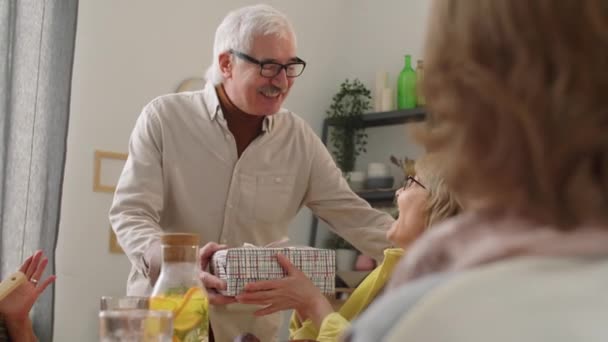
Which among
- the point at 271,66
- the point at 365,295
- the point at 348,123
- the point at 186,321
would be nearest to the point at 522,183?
the point at 186,321

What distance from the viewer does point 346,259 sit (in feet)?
14.5

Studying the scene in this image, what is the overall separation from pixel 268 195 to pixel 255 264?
0.91m

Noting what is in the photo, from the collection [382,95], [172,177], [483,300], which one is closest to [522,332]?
[483,300]

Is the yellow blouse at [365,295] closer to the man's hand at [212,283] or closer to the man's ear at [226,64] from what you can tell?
the man's hand at [212,283]

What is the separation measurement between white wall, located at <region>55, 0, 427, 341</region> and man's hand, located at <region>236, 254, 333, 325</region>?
210 centimetres

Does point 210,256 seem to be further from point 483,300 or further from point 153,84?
point 153,84

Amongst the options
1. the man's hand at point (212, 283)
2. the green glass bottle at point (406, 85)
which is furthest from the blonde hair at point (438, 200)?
the green glass bottle at point (406, 85)

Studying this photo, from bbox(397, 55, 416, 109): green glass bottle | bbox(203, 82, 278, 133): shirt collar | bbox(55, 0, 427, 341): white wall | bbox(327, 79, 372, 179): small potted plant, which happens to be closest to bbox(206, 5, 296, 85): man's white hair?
bbox(203, 82, 278, 133): shirt collar

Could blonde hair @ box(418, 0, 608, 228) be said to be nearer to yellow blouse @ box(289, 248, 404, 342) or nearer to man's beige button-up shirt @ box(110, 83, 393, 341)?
yellow blouse @ box(289, 248, 404, 342)

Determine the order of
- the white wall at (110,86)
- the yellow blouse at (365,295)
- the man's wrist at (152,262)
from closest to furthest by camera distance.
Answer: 1. the yellow blouse at (365,295)
2. the man's wrist at (152,262)
3. the white wall at (110,86)

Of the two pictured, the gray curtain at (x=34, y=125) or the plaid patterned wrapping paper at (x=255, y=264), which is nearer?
the plaid patterned wrapping paper at (x=255, y=264)

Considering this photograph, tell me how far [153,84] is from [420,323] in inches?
142

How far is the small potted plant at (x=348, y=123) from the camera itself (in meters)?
4.56

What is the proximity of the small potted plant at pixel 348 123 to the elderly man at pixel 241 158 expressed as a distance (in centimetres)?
189
